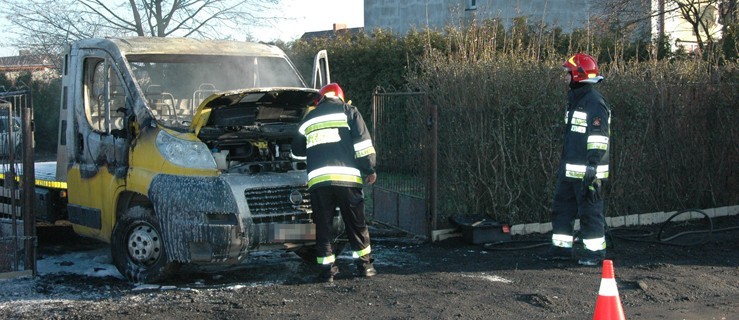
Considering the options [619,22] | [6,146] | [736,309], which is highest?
[619,22]

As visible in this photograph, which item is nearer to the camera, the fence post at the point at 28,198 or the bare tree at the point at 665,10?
the fence post at the point at 28,198

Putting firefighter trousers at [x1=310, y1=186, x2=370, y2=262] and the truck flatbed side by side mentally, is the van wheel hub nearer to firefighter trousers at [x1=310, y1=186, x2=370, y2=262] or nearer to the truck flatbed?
the truck flatbed

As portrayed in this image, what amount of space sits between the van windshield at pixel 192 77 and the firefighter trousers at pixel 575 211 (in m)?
2.83

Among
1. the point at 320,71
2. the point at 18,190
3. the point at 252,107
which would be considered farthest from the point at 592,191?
the point at 18,190

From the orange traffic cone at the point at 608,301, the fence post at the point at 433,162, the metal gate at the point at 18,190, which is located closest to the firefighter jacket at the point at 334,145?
the fence post at the point at 433,162

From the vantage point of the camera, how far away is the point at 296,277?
7680mm

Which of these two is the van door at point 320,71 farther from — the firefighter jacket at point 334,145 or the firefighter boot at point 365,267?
the firefighter boot at point 365,267

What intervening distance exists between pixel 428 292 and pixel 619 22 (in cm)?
1564

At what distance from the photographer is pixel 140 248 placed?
7398mm

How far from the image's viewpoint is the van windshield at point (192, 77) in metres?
8.01

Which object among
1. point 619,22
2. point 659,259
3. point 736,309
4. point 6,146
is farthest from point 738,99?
point 619,22

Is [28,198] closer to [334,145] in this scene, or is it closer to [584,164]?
[334,145]

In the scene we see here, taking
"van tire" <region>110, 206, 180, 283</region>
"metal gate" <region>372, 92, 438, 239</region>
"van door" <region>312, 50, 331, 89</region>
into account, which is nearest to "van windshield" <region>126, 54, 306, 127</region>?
"van door" <region>312, 50, 331, 89</region>

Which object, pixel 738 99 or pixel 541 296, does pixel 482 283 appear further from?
pixel 738 99
